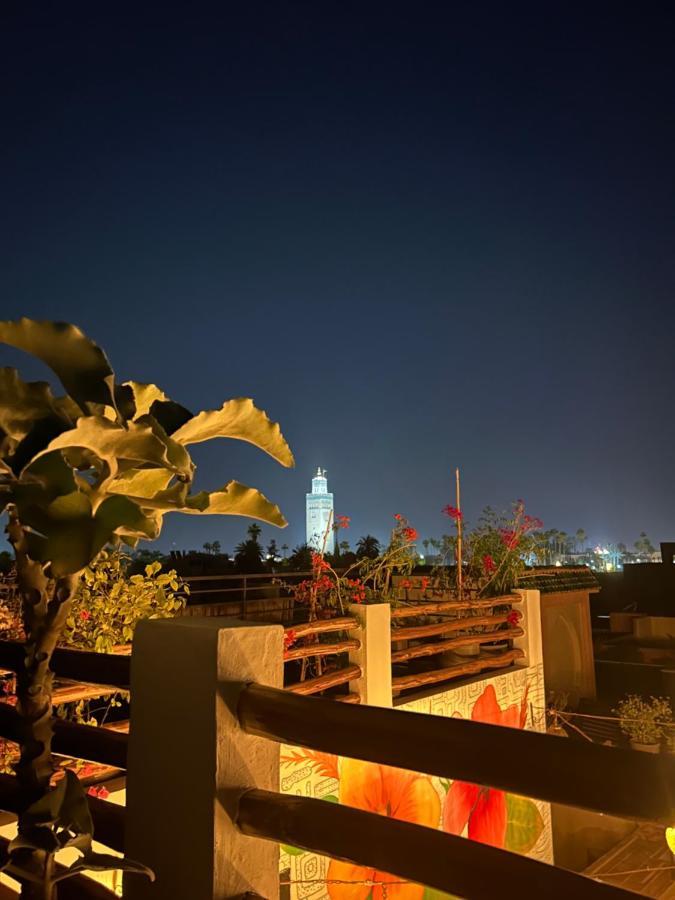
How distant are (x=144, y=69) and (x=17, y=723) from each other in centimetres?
2751

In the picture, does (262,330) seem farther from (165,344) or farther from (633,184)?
(633,184)

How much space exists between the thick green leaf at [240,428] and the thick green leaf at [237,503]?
0.09m

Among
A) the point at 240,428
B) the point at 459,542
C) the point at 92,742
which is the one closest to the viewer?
the point at 240,428

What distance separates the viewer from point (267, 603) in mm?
8914

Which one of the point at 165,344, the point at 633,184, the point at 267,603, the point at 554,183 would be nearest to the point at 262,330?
the point at 165,344

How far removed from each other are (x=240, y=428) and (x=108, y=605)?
7.23 feet

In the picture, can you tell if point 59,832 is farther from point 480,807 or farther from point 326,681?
point 480,807

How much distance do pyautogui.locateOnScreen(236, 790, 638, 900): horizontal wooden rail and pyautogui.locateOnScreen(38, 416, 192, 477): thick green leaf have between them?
738mm

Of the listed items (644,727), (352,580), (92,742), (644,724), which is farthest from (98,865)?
(644,727)

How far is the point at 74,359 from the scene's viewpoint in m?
1.08

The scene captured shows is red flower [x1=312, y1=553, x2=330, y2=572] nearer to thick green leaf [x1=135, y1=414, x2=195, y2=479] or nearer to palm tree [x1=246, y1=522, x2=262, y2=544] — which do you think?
thick green leaf [x1=135, y1=414, x2=195, y2=479]

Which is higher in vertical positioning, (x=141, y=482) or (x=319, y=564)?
(x=141, y=482)

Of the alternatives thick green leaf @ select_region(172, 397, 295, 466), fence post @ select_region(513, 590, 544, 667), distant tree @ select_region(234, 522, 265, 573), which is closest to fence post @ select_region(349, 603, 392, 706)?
fence post @ select_region(513, 590, 544, 667)

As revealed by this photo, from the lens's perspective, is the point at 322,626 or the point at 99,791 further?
the point at 322,626
